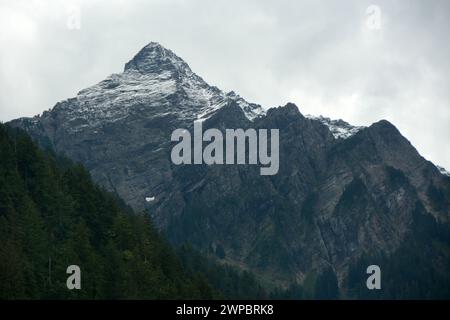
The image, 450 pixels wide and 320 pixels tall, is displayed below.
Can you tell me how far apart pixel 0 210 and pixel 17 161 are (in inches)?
531

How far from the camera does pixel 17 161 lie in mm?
116000

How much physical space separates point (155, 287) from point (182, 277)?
16184 mm

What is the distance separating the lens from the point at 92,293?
9506 centimetres
